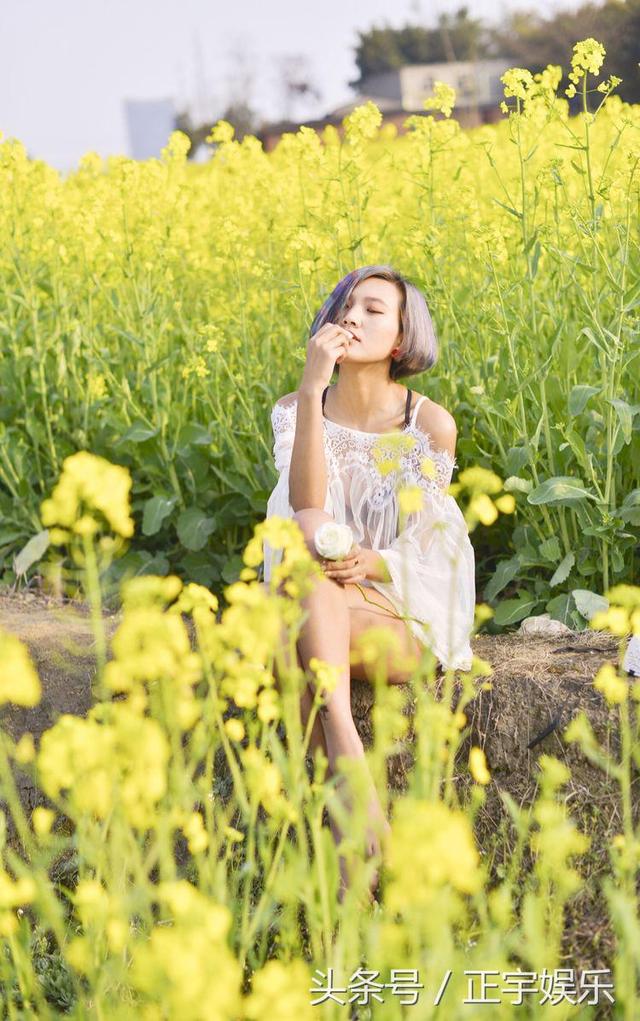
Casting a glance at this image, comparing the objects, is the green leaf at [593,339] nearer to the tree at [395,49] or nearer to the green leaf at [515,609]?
the green leaf at [515,609]

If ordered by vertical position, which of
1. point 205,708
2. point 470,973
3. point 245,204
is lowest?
Answer: point 470,973

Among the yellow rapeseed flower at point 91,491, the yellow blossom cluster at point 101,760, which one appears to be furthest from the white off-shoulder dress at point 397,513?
the yellow blossom cluster at point 101,760

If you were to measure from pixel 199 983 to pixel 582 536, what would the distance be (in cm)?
237

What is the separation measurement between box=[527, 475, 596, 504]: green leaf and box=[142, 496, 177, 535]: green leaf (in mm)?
1221

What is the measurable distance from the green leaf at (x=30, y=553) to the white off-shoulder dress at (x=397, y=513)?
130 centimetres

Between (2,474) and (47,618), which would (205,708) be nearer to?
(47,618)

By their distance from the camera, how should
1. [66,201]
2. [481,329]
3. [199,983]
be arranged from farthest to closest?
[66,201] → [481,329] → [199,983]

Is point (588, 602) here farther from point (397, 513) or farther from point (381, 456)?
point (381, 456)

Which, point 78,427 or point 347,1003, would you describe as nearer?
point 347,1003

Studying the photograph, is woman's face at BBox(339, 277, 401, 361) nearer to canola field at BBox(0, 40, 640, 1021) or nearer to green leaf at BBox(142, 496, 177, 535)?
canola field at BBox(0, 40, 640, 1021)

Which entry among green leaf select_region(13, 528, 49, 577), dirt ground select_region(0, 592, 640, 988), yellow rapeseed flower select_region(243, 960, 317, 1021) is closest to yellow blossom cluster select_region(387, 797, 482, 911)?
yellow rapeseed flower select_region(243, 960, 317, 1021)

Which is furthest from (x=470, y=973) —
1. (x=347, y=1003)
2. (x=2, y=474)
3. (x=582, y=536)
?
(x=2, y=474)

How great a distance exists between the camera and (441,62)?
45.3 m

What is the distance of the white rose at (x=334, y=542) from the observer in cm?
239
